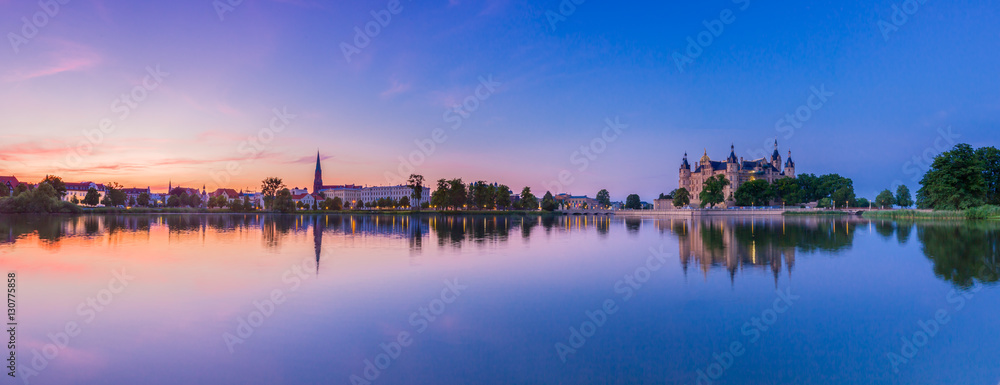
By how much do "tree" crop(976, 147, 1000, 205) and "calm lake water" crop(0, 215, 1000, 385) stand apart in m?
58.6

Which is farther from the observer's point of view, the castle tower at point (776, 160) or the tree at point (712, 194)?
the castle tower at point (776, 160)

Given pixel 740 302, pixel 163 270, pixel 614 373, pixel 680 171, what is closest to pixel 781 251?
pixel 740 302

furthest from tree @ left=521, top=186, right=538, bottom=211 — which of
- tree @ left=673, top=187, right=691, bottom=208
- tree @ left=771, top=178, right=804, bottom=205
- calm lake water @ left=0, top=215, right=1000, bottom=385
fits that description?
calm lake water @ left=0, top=215, right=1000, bottom=385

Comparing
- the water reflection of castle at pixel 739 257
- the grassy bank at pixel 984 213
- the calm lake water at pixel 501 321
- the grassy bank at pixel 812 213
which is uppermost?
the grassy bank at pixel 984 213

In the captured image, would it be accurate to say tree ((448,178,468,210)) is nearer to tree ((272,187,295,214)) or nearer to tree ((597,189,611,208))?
tree ((272,187,295,214))

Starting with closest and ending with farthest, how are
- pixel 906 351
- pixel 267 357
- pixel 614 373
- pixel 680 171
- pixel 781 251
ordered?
1. pixel 614 373
2. pixel 267 357
3. pixel 906 351
4. pixel 781 251
5. pixel 680 171

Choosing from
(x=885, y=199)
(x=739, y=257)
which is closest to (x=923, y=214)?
(x=739, y=257)

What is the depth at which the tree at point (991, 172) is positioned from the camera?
61.6 meters

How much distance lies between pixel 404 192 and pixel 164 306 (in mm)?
181458

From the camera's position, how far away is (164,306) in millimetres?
12109

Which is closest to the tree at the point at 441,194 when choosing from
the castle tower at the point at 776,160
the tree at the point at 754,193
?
the tree at the point at 754,193

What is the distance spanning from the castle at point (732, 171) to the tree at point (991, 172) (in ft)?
217

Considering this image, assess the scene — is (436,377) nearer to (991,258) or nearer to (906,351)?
(906,351)

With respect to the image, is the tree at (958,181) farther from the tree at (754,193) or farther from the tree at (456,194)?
the tree at (456,194)
